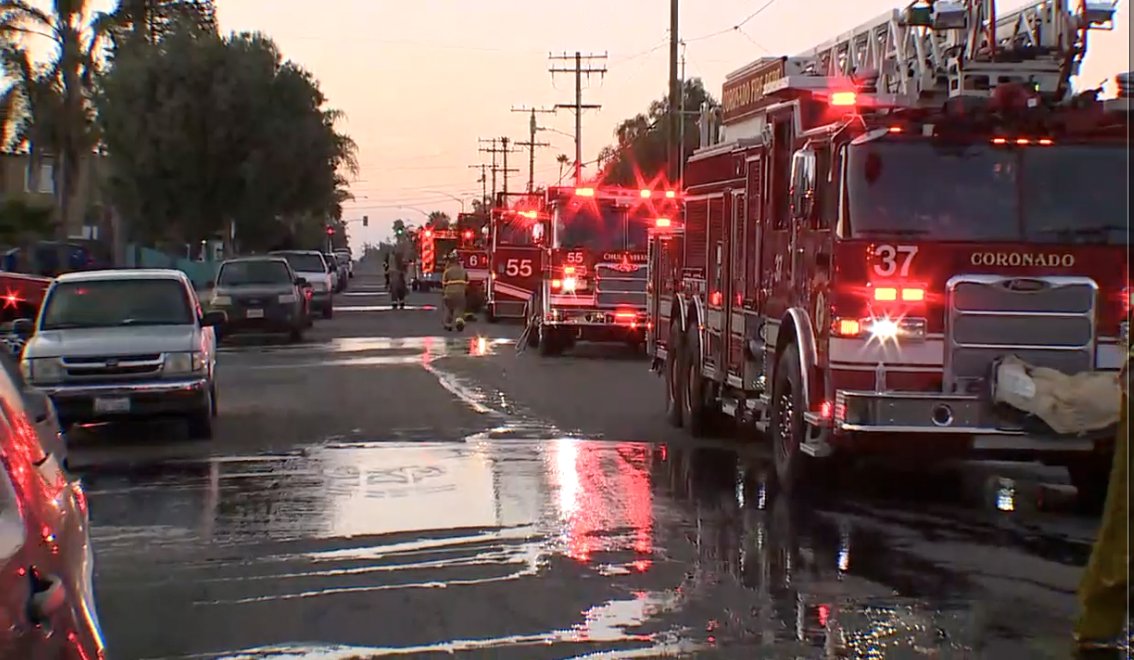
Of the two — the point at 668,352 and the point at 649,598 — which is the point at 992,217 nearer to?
the point at 649,598

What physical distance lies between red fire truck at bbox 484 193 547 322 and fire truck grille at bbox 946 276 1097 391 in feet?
83.5

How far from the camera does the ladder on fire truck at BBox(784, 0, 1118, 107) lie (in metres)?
11.5

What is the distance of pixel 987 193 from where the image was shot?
36.6ft

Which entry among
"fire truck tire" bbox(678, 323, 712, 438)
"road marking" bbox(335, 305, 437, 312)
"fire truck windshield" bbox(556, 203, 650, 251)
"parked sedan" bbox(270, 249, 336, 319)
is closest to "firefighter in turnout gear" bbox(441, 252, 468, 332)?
"parked sedan" bbox(270, 249, 336, 319)

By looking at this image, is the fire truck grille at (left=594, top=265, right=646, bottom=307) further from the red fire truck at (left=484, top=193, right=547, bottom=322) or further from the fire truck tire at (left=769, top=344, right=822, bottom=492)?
the fire truck tire at (left=769, top=344, right=822, bottom=492)

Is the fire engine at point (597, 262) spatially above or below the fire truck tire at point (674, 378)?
above

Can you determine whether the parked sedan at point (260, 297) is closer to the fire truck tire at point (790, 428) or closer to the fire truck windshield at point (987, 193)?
the fire truck tire at point (790, 428)

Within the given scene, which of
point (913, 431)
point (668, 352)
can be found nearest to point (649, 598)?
point (913, 431)

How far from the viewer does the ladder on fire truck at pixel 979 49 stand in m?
11.5

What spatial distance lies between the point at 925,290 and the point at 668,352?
22.4ft

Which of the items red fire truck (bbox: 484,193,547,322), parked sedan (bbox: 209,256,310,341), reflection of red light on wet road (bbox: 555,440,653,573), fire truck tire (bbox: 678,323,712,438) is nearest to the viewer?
reflection of red light on wet road (bbox: 555,440,653,573)

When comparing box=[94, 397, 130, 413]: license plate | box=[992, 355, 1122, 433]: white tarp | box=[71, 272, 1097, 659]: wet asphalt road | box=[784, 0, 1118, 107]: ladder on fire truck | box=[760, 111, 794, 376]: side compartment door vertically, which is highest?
box=[784, 0, 1118, 107]: ladder on fire truck

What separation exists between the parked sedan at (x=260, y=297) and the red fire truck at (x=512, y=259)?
5655 mm

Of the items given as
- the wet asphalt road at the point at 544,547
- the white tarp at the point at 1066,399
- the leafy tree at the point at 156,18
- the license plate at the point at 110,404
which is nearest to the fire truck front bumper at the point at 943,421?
the white tarp at the point at 1066,399
